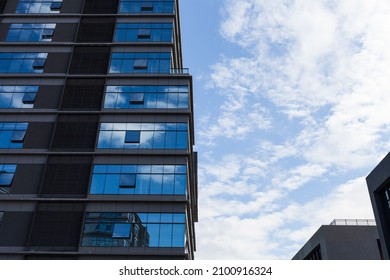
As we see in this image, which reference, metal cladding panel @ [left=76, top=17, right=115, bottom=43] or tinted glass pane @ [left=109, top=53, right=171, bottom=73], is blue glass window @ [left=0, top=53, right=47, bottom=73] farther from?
tinted glass pane @ [left=109, top=53, right=171, bottom=73]

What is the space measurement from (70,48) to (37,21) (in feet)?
19.8

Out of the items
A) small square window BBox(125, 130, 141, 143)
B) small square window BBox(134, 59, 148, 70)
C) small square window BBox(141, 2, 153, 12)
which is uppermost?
small square window BBox(141, 2, 153, 12)

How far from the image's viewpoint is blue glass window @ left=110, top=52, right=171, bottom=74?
133ft

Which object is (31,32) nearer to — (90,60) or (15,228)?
(90,60)

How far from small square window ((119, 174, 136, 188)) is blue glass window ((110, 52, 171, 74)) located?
40.2 ft

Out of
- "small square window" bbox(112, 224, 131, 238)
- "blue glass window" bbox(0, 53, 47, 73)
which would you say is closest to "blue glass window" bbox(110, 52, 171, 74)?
"blue glass window" bbox(0, 53, 47, 73)

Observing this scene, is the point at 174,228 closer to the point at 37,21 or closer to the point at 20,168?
the point at 20,168

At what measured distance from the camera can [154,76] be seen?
39.5 m

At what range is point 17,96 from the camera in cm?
3897

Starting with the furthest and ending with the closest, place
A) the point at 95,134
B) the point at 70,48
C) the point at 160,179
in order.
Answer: the point at 70,48 → the point at 95,134 → the point at 160,179

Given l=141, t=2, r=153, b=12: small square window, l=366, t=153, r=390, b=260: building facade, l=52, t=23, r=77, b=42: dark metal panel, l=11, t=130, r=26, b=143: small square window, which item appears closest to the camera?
l=366, t=153, r=390, b=260: building facade

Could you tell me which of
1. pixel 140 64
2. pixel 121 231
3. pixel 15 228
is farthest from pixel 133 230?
pixel 140 64
